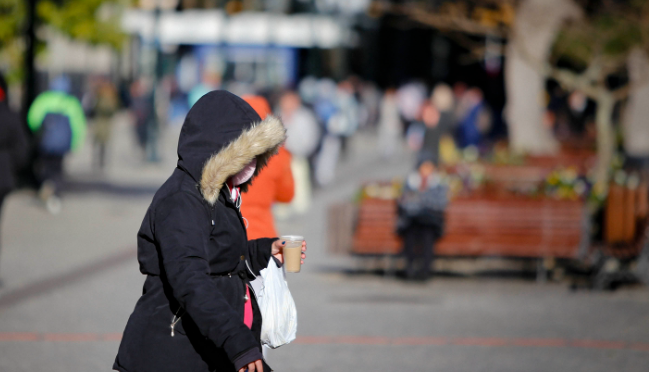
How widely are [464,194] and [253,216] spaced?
19.4 ft

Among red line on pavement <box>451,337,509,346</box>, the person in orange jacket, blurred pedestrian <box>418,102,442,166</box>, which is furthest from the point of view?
blurred pedestrian <box>418,102,442,166</box>

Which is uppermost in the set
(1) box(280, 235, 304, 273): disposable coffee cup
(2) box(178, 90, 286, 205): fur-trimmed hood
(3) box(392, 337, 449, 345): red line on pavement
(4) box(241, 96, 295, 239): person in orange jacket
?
(2) box(178, 90, 286, 205): fur-trimmed hood

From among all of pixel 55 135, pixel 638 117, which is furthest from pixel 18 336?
pixel 638 117

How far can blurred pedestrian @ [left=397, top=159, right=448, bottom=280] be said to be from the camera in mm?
9938

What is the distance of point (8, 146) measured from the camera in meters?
9.03

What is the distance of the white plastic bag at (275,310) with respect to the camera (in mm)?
3535

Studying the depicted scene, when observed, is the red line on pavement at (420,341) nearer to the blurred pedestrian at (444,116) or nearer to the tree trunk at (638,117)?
the blurred pedestrian at (444,116)

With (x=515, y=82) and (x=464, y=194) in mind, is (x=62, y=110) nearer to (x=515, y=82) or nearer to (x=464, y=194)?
(x=464, y=194)

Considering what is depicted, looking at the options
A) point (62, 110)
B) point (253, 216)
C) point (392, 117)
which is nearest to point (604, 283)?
point (253, 216)

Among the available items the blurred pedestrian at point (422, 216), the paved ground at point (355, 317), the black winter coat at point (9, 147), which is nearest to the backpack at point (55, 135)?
the paved ground at point (355, 317)

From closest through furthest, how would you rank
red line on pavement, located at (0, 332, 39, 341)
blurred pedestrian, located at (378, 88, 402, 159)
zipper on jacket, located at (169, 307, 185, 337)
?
zipper on jacket, located at (169, 307, 185, 337) < red line on pavement, located at (0, 332, 39, 341) < blurred pedestrian, located at (378, 88, 402, 159)

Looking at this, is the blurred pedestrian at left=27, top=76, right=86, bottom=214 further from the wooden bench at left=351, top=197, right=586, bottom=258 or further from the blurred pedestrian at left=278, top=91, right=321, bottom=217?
the wooden bench at left=351, top=197, right=586, bottom=258

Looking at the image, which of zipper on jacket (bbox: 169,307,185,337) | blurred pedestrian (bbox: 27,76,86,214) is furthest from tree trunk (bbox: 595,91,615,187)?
zipper on jacket (bbox: 169,307,185,337)

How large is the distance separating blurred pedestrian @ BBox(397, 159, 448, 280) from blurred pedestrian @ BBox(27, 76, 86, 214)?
6607mm
